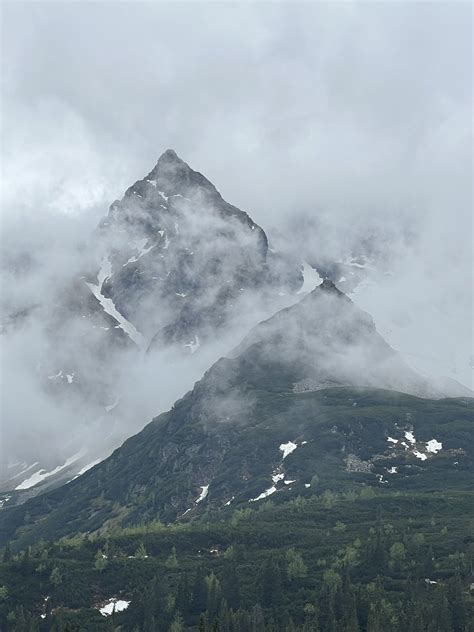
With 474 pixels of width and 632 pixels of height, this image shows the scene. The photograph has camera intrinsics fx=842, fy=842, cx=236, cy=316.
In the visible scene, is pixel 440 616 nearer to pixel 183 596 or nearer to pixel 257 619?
pixel 257 619

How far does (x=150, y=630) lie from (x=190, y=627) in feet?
32.4

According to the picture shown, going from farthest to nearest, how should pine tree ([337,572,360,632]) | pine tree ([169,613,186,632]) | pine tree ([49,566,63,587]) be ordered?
1. pine tree ([49,566,63,587])
2. pine tree ([169,613,186,632])
3. pine tree ([337,572,360,632])

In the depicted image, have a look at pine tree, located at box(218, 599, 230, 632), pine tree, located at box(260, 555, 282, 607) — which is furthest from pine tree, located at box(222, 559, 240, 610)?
pine tree, located at box(218, 599, 230, 632)

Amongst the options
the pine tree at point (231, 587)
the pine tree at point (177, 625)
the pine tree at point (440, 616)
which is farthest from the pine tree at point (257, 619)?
the pine tree at point (440, 616)

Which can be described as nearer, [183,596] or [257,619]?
[257,619]

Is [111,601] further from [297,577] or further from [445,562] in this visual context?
[445,562]

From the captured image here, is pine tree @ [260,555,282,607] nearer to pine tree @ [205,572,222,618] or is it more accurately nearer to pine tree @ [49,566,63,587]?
pine tree @ [205,572,222,618]

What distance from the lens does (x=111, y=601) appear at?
18688cm

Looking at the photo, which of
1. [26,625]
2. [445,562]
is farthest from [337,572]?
[26,625]

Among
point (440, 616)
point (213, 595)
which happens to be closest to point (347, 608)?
point (440, 616)

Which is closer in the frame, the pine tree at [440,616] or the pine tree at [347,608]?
the pine tree at [440,616]

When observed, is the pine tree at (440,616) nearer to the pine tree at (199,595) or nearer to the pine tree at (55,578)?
the pine tree at (199,595)

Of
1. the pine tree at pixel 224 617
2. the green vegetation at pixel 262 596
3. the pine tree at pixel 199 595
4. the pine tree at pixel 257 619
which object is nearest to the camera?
the pine tree at pixel 257 619

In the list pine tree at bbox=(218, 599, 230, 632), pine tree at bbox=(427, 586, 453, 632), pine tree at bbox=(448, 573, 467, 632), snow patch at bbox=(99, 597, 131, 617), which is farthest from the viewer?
snow patch at bbox=(99, 597, 131, 617)
